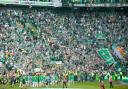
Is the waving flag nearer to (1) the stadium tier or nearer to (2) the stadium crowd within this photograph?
(1) the stadium tier

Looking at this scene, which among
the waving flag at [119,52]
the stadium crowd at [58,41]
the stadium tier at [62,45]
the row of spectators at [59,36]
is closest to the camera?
the stadium tier at [62,45]

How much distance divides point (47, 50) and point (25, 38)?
116 inches

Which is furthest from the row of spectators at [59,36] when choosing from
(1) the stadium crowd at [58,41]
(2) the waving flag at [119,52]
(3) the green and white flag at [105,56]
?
(2) the waving flag at [119,52]

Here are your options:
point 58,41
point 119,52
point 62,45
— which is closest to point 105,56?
point 119,52

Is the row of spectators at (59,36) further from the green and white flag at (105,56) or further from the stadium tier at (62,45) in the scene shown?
Answer: the green and white flag at (105,56)

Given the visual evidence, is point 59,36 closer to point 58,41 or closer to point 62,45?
point 58,41

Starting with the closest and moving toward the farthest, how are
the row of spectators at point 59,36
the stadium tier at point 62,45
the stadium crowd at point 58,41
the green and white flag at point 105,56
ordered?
the stadium tier at point 62,45
the stadium crowd at point 58,41
the row of spectators at point 59,36
the green and white flag at point 105,56

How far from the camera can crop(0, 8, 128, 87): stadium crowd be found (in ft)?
195

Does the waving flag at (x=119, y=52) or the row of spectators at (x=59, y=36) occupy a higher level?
the row of spectators at (x=59, y=36)

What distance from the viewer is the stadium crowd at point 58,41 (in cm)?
5934

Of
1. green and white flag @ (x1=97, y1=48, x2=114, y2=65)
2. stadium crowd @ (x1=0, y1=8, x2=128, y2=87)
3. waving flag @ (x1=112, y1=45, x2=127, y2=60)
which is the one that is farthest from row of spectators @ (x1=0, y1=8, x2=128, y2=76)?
waving flag @ (x1=112, y1=45, x2=127, y2=60)

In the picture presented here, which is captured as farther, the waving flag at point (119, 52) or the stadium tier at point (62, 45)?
the waving flag at point (119, 52)

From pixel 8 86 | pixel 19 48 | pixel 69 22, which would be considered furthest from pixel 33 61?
pixel 69 22

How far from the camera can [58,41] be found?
65.9 meters
